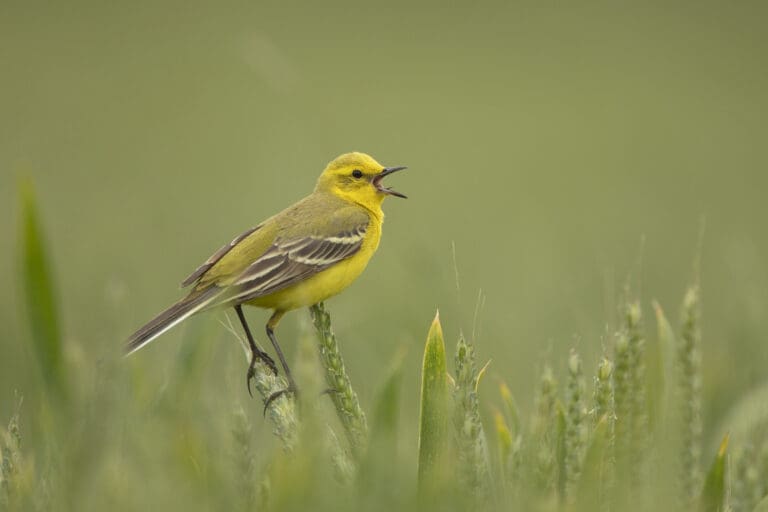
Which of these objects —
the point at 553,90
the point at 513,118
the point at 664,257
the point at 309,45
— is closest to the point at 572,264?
the point at 664,257

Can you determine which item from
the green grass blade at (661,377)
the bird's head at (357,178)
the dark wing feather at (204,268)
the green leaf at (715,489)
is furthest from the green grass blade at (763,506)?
the bird's head at (357,178)

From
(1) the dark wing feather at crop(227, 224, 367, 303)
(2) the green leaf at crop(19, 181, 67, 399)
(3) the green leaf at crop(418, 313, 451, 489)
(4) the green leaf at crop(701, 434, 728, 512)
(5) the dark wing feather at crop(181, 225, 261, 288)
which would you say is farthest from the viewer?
(5) the dark wing feather at crop(181, 225, 261, 288)

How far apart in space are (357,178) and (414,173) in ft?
38.3

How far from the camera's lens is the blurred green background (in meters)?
4.95

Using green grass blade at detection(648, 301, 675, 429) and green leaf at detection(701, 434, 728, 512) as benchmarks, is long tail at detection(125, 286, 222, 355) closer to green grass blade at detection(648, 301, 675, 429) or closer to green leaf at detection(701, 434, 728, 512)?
green grass blade at detection(648, 301, 675, 429)

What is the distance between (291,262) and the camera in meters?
4.73

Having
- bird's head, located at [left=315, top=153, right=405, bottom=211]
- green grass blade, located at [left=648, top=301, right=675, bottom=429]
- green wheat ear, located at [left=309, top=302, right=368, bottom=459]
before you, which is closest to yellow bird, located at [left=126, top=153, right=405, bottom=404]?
bird's head, located at [left=315, top=153, right=405, bottom=211]

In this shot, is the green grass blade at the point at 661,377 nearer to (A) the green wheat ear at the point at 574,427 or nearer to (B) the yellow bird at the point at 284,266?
(A) the green wheat ear at the point at 574,427

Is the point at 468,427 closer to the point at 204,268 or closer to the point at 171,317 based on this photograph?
the point at 171,317

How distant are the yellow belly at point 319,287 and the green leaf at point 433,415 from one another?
4.77 ft

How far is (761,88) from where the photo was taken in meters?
22.0

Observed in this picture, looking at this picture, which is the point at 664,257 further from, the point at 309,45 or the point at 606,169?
the point at 309,45

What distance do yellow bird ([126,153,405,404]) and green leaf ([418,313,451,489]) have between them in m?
1.34

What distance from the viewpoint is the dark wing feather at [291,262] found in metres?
4.48
